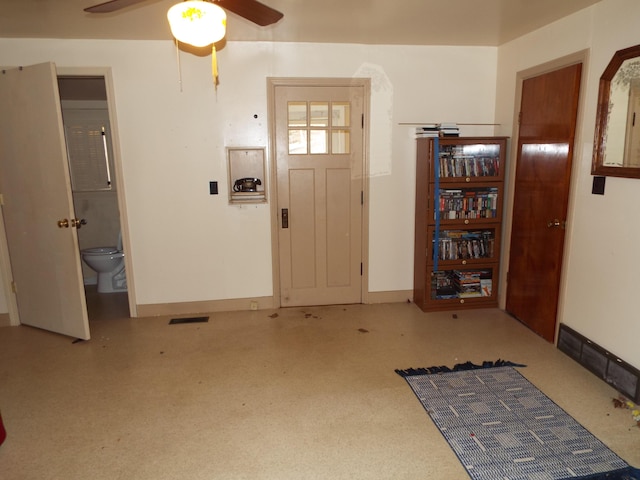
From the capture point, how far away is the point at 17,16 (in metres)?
2.94

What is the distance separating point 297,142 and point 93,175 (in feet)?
9.29

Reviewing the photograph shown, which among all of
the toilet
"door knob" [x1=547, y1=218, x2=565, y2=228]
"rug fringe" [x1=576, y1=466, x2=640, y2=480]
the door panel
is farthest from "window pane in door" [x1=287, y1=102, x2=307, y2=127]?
"rug fringe" [x1=576, y1=466, x2=640, y2=480]

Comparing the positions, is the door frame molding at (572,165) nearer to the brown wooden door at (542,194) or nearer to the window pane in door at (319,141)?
the brown wooden door at (542,194)

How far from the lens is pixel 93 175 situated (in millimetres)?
5168

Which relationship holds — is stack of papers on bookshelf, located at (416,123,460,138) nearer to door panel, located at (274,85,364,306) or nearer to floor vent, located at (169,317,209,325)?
door panel, located at (274,85,364,306)

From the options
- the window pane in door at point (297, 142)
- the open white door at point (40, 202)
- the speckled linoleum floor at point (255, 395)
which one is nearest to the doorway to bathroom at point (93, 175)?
the open white door at point (40, 202)

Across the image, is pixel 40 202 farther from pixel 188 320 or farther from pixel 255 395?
pixel 255 395

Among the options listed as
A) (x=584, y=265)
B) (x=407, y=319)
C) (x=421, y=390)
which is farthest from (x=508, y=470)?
(x=407, y=319)

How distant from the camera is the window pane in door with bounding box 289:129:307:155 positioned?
13.0 feet

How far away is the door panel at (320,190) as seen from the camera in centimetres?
392

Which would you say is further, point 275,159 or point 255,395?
point 275,159

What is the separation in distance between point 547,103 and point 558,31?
0.51m

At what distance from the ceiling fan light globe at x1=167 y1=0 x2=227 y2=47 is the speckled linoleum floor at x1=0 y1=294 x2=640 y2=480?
6.65ft

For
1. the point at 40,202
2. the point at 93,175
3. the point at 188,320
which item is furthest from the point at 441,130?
the point at 93,175
